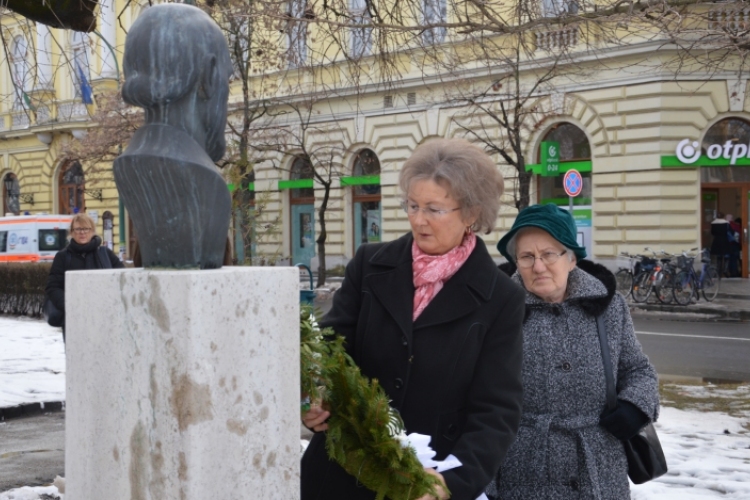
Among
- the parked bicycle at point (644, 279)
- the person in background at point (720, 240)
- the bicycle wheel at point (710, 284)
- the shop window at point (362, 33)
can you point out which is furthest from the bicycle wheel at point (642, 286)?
the shop window at point (362, 33)

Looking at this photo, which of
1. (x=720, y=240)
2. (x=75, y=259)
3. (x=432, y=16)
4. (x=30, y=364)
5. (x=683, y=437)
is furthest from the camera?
(x=720, y=240)

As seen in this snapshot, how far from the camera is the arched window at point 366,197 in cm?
2853

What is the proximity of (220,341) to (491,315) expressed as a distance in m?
0.88

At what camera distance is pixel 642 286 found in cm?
1973

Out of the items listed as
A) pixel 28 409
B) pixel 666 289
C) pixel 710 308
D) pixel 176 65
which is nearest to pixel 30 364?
pixel 28 409

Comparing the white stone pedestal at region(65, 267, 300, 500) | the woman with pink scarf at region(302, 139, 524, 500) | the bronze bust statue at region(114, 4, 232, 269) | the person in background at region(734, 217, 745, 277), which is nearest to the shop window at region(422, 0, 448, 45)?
the woman with pink scarf at region(302, 139, 524, 500)

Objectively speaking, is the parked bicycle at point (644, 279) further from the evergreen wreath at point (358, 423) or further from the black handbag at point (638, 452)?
the evergreen wreath at point (358, 423)

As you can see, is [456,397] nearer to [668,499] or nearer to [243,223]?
[668,499]

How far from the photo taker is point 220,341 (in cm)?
253

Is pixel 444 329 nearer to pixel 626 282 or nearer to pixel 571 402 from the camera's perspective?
pixel 571 402

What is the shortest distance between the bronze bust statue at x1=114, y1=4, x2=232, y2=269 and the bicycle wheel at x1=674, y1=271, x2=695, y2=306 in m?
17.7

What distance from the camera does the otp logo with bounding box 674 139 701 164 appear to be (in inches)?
852

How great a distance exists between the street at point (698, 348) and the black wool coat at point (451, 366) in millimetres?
8596

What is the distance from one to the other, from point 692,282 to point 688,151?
12.2ft
